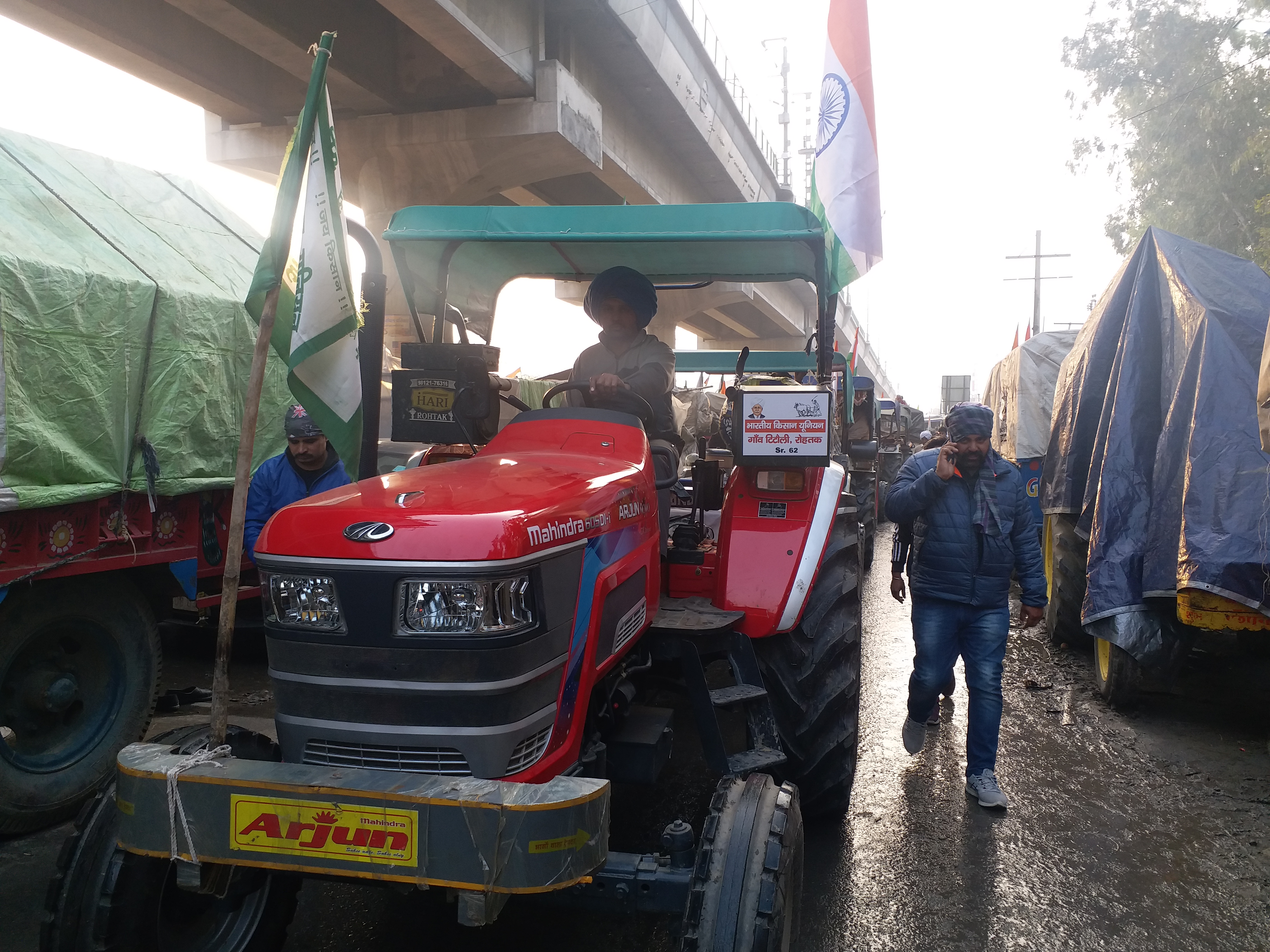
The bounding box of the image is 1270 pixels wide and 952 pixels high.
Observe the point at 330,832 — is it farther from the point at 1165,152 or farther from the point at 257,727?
the point at 1165,152

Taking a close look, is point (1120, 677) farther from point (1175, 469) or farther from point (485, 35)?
point (485, 35)

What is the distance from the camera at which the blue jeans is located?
14.0 feet

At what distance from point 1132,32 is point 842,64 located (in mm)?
26596

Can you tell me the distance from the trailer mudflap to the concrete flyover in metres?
7.12

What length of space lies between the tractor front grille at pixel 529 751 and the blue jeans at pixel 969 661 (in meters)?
2.53

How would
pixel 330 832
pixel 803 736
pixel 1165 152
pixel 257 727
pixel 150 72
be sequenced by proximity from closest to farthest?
pixel 330 832 → pixel 257 727 → pixel 803 736 → pixel 150 72 → pixel 1165 152

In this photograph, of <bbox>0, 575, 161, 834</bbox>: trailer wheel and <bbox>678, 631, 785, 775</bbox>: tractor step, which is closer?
<bbox>678, 631, 785, 775</bbox>: tractor step

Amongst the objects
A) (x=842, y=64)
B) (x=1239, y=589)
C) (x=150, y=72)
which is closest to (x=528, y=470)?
(x=842, y=64)

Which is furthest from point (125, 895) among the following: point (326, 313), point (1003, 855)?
point (1003, 855)

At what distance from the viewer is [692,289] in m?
4.73

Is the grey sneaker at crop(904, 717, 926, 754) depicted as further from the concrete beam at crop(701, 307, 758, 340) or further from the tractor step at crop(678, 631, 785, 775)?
the concrete beam at crop(701, 307, 758, 340)

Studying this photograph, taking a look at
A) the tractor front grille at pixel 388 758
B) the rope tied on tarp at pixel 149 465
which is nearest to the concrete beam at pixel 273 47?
the rope tied on tarp at pixel 149 465

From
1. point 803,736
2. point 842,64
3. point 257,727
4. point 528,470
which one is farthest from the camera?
point 842,64

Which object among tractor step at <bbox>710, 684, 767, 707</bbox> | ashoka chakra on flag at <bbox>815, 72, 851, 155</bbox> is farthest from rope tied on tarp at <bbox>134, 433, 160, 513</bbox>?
ashoka chakra on flag at <bbox>815, 72, 851, 155</bbox>
